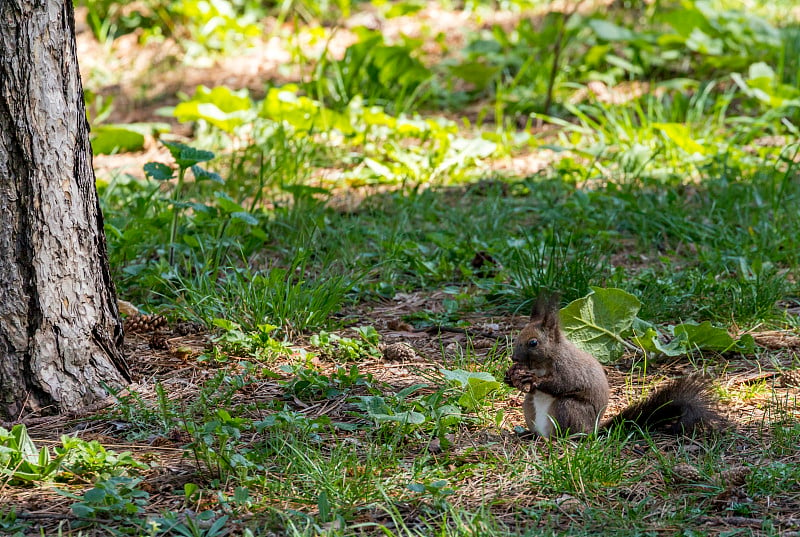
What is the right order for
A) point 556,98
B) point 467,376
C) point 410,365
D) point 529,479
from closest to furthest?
Answer: 1. point 529,479
2. point 467,376
3. point 410,365
4. point 556,98

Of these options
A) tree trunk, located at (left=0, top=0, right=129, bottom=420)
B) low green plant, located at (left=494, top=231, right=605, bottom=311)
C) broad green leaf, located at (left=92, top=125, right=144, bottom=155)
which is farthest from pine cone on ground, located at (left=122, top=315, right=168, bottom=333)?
broad green leaf, located at (left=92, top=125, right=144, bottom=155)

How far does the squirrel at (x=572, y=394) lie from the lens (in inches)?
94.1

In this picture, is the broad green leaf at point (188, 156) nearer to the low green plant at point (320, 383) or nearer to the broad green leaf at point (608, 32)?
Result: the low green plant at point (320, 383)

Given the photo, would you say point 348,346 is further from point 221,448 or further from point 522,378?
point 221,448

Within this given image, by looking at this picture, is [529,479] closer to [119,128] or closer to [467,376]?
[467,376]

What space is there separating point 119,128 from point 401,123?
6.01 ft

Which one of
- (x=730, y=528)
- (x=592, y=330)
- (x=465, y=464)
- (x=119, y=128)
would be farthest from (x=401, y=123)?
(x=730, y=528)

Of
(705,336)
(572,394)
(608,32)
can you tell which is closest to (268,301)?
(572,394)

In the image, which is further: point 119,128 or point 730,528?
point 119,128

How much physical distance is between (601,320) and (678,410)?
598 mm

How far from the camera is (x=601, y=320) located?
2.95m

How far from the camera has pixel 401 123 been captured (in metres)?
5.68

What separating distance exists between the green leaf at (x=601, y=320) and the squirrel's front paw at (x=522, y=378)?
0.51 m

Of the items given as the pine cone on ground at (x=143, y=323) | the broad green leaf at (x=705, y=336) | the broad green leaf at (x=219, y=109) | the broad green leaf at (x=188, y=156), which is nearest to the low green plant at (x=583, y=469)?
the broad green leaf at (x=705, y=336)
